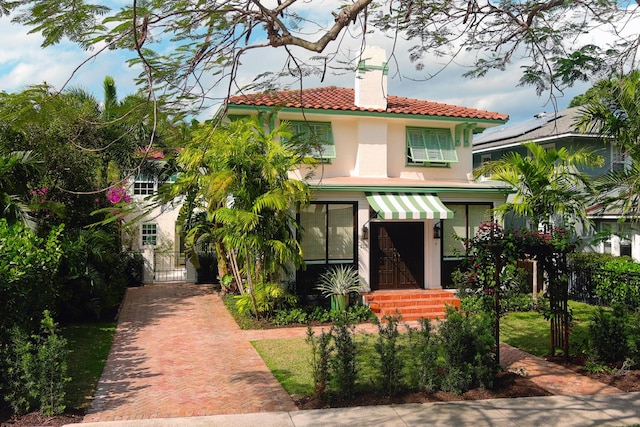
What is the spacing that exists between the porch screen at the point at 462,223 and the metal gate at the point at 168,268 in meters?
13.1

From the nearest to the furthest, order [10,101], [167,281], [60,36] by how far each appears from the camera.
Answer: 1. [60,36]
2. [10,101]
3. [167,281]

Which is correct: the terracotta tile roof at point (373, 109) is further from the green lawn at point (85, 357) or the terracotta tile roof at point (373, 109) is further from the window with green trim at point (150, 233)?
the window with green trim at point (150, 233)

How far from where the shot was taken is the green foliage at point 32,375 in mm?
8117

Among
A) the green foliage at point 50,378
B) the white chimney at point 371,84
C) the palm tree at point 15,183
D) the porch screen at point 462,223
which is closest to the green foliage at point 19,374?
the green foliage at point 50,378

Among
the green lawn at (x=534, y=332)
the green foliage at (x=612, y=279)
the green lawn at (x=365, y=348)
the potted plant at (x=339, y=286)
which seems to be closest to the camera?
the green lawn at (x=365, y=348)

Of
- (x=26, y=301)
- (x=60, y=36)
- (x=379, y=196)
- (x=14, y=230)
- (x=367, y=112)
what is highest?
(x=367, y=112)

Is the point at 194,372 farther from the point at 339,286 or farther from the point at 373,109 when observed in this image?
the point at 373,109

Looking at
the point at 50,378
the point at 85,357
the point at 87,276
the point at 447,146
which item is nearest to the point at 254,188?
the point at 87,276

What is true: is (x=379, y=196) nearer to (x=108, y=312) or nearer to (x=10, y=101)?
(x=108, y=312)

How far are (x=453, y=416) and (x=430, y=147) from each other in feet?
46.8

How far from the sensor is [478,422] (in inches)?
320

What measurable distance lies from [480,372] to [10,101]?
8.58 m

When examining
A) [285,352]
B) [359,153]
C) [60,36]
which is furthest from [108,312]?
[60,36]

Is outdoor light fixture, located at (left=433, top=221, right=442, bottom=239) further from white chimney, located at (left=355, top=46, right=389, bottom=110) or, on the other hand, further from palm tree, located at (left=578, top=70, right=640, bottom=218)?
palm tree, located at (left=578, top=70, right=640, bottom=218)
